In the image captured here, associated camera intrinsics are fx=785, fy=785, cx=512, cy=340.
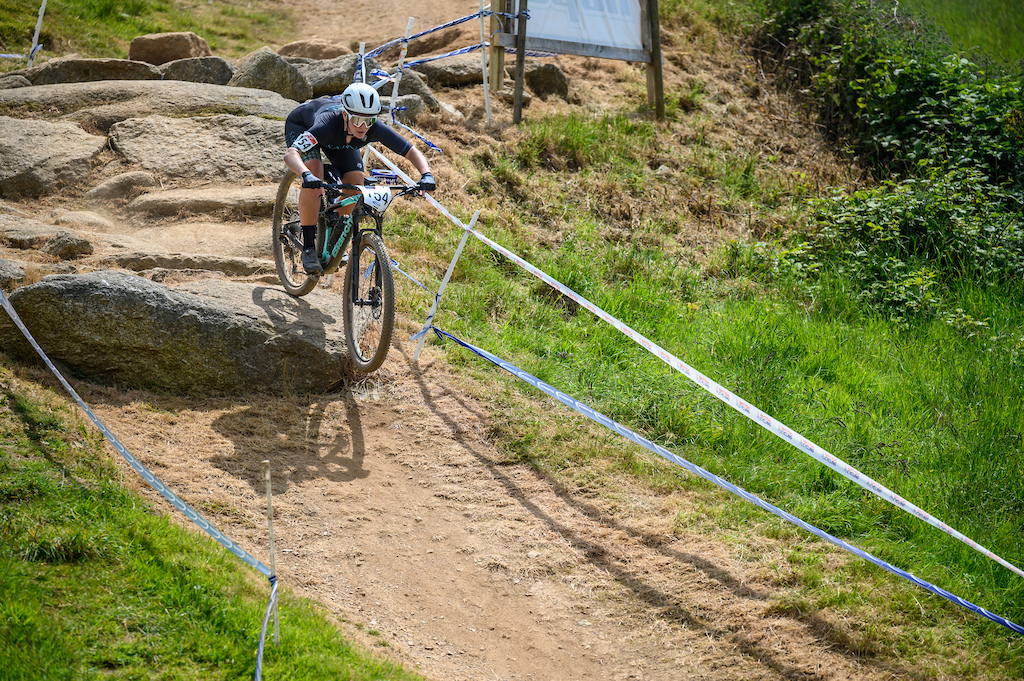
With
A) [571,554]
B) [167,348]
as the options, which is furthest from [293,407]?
[571,554]

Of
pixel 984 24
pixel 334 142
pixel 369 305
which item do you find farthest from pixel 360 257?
pixel 984 24

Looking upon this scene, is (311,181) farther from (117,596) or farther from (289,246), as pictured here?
(117,596)

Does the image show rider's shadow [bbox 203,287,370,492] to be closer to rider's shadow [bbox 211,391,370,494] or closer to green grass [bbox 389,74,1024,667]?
rider's shadow [bbox 211,391,370,494]

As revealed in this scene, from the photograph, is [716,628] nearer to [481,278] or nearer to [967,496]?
[967,496]

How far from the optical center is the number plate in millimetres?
5641

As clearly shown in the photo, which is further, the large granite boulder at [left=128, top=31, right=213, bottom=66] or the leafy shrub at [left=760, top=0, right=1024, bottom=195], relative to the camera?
the large granite boulder at [left=128, top=31, right=213, bottom=66]

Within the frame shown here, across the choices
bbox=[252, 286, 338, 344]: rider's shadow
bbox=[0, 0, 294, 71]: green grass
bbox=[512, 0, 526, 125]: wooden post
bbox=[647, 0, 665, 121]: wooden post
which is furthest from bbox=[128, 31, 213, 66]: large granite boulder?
bbox=[252, 286, 338, 344]: rider's shadow

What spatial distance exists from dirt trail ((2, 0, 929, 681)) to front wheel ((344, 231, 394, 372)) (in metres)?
0.37

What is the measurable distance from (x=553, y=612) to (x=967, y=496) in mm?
2851

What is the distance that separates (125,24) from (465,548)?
14410 mm

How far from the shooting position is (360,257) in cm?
606

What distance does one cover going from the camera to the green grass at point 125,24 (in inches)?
523

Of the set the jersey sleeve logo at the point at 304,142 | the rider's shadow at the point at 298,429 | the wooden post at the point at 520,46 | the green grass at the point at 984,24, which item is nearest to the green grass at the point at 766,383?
the wooden post at the point at 520,46

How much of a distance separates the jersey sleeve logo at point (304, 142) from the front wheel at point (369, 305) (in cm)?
79
